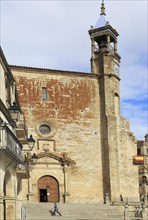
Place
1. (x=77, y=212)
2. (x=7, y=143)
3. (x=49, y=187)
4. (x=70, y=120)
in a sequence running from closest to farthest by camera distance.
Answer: (x=7, y=143)
(x=77, y=212)
(x=49, y=187)
(x=70, y=120)

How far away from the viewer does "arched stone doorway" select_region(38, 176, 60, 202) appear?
35969 millimetres

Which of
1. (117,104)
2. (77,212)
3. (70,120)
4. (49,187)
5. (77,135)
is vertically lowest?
(77,212)

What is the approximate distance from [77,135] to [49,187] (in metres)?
4.99

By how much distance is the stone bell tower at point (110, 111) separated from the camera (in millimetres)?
36531

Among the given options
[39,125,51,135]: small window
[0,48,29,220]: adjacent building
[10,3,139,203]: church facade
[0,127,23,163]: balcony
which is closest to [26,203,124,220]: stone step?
[10,3,139,203]: church facade

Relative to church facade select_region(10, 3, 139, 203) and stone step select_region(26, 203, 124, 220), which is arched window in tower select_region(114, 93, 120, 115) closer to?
church facade select_region(10, 3, 139, 203)

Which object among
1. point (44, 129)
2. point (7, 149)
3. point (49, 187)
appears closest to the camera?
point (7, 149)

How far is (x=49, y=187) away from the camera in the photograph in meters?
36.2

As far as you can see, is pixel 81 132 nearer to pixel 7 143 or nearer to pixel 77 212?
pixel 77 212

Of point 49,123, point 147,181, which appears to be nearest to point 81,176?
point 49,123

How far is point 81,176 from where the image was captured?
36.8 metres

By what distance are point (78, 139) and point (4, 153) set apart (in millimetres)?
22113

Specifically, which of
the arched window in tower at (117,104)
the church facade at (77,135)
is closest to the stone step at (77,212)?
the church facade at (77,135)

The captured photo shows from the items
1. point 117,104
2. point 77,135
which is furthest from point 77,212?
point 117,104
